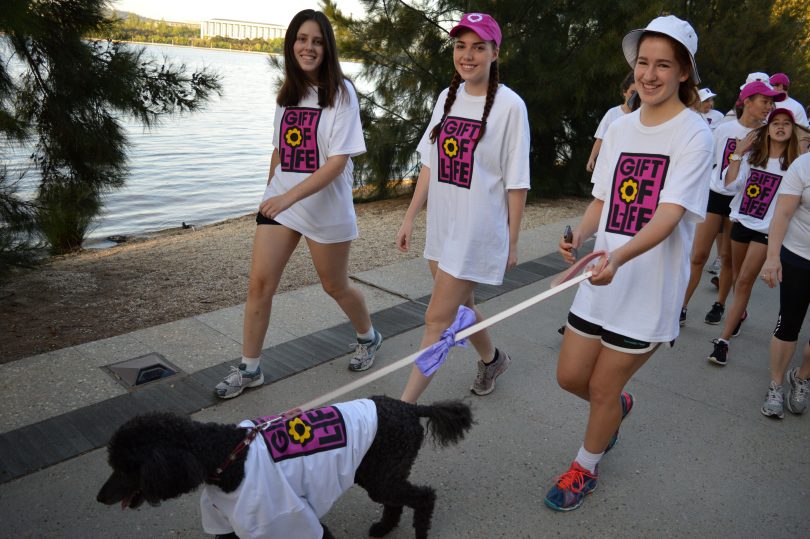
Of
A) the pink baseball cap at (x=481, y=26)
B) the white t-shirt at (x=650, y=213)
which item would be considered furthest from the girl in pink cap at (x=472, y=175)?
the white t-shirt at (x=650, y=213)

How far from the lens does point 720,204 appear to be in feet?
17.3

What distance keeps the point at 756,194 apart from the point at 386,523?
12.4ft

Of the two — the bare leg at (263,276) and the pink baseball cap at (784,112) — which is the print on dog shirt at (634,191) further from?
the pink baseball cap at (784,112)

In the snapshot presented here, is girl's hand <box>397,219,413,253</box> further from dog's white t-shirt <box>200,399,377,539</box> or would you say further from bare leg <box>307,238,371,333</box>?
dog's white t-shirt <box>200,399,377,539</box>

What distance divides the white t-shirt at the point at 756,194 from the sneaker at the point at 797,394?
1.11m

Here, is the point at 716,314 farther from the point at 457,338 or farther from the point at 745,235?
the point at 457,338

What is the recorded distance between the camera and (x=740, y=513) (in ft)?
9.80

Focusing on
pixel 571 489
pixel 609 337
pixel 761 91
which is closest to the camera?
pixel 609 337

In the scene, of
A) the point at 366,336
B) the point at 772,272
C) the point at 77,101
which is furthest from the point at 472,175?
the point at 77,101

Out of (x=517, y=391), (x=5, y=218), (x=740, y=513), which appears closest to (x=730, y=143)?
(x=517, y=391)

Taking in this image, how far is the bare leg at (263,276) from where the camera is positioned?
3.71 m

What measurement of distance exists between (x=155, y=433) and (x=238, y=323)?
2.83 metres

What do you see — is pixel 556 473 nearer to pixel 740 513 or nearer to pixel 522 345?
pixel 740 513

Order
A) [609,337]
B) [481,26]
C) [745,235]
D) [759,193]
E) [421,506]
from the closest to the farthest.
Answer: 1. [421,506]
2. [609,337]
3. [481,26]
4. [759,193]
5. [745,235]
